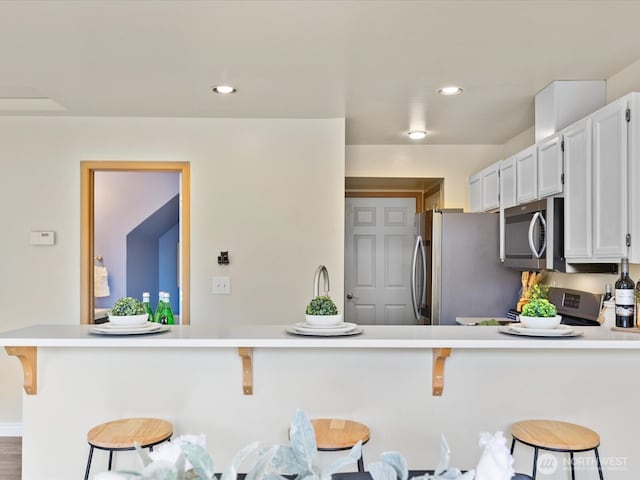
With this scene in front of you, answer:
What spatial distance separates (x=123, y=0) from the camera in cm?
206

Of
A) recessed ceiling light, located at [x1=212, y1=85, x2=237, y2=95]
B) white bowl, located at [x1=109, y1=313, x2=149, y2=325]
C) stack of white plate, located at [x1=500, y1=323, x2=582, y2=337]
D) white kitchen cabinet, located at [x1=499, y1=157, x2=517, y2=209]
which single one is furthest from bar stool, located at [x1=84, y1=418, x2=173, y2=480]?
white kitchen cabinet, located at [x1=499, y1=157, x2=517, y2=209]

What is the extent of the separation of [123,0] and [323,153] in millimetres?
2026

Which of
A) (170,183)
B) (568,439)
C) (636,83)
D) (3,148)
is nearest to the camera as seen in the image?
(568,439)

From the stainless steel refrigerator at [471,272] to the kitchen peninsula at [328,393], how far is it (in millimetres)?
1579

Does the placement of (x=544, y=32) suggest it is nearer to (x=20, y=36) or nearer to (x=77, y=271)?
(x=20, y=36)

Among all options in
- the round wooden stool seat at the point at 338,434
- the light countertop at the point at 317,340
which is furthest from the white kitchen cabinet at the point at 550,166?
the round wooden stool seat at the point at 338,434

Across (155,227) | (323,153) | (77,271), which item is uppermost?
(323,153)

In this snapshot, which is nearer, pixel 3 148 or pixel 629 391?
pixel 629 391

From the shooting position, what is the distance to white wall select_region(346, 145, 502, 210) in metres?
4.88

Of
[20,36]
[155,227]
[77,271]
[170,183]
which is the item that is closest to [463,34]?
[20,36]

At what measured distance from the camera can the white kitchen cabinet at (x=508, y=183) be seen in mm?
3670

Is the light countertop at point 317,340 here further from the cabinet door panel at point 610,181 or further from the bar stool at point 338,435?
the cabinet door panel at point 610,181

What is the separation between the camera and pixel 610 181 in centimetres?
250

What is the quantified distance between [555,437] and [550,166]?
5.40 feet
